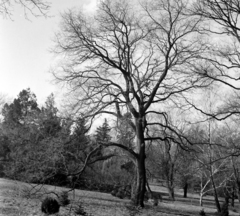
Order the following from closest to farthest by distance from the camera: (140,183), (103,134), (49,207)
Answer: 1. (49,207)
2. (140,183)
3. (103,134)

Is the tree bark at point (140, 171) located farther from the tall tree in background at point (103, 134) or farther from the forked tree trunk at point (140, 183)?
the tall tree in background at point (103, 134)

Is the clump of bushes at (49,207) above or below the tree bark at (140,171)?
below

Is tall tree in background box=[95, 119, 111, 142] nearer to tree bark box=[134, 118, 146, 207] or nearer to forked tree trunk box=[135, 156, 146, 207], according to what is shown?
tree bark box=[134, 118, 146, 207]

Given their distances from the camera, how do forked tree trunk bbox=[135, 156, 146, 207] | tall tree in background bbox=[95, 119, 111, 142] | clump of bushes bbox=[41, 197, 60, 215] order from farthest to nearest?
tall tree in background bbox=[95, 119, 111, 142] → forked tree trunk bbox=[135, 156, 146, 207] → clump of bushes bbox=[41, 197, 60, 215]

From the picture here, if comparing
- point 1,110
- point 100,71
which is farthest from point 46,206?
point 1,110

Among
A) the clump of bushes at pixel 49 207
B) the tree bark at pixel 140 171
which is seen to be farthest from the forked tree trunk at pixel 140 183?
the clump of bushes at pixel 49 207

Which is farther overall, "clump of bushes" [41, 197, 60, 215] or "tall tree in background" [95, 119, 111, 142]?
"tall tree in background" [95, 119, 111, 142]

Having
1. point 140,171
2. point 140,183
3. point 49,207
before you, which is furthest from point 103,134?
point 49,207

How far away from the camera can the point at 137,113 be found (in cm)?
1551

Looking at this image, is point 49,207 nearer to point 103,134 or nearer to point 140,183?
point 140,183

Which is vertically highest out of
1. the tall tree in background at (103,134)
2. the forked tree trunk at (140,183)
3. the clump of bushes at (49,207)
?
the tall tree in background at (103,134)

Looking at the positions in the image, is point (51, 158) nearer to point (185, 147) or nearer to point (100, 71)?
point (100, 71)

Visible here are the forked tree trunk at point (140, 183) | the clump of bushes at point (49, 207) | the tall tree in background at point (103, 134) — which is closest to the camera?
the clump of bushes at point (49, 207)

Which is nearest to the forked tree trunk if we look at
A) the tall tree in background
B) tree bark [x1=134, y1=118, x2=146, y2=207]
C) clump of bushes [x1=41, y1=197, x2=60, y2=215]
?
tree bark [x1=134, y1=118, x2=146, y2=207]
